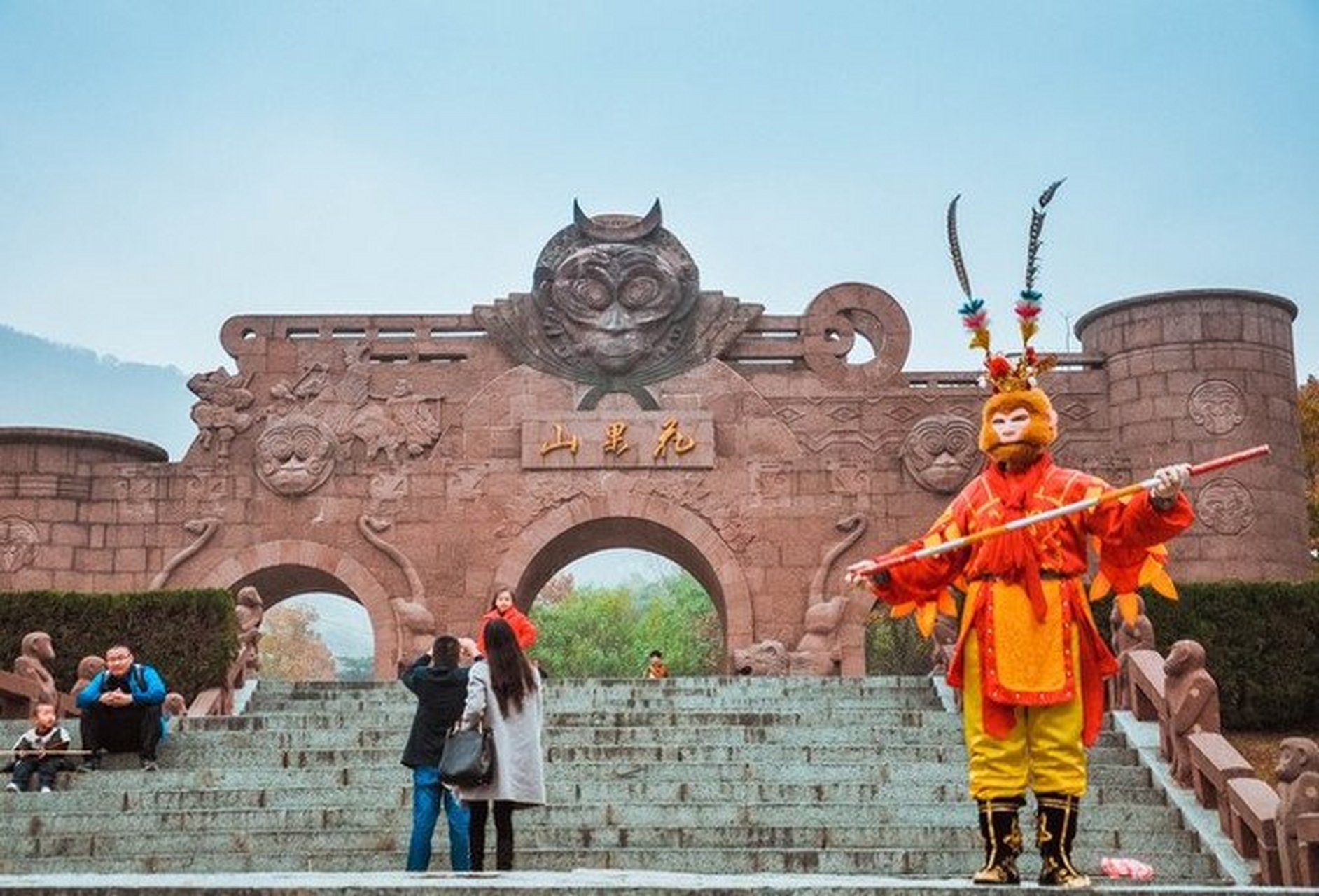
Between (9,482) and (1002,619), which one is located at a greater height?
(9,482)

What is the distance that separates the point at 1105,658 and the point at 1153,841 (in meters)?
3.28

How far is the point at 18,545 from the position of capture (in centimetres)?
1977

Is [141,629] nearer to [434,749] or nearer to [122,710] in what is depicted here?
[122,710]

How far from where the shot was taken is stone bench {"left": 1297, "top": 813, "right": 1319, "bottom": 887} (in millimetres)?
7719

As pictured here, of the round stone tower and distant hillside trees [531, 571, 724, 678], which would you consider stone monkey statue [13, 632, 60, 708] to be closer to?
the round stone tower

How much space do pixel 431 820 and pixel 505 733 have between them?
29.0 inches

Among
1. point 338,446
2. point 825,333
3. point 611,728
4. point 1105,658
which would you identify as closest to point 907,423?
point 825,333

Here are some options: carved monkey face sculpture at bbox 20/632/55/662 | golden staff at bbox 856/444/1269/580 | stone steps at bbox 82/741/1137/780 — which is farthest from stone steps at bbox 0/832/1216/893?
carved monkey face sculpture at bbox 20/632/55/662

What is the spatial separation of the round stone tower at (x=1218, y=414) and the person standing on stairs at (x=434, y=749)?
12.7 metres

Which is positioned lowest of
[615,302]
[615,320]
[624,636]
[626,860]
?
[626,860]

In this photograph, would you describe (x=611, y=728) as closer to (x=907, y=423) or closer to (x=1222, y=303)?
(x=907, y=423)

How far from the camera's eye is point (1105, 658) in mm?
6477

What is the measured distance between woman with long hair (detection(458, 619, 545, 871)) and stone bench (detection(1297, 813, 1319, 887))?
141 inches

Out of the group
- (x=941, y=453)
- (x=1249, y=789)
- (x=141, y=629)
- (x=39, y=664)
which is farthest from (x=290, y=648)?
(x=1249, y=789)
